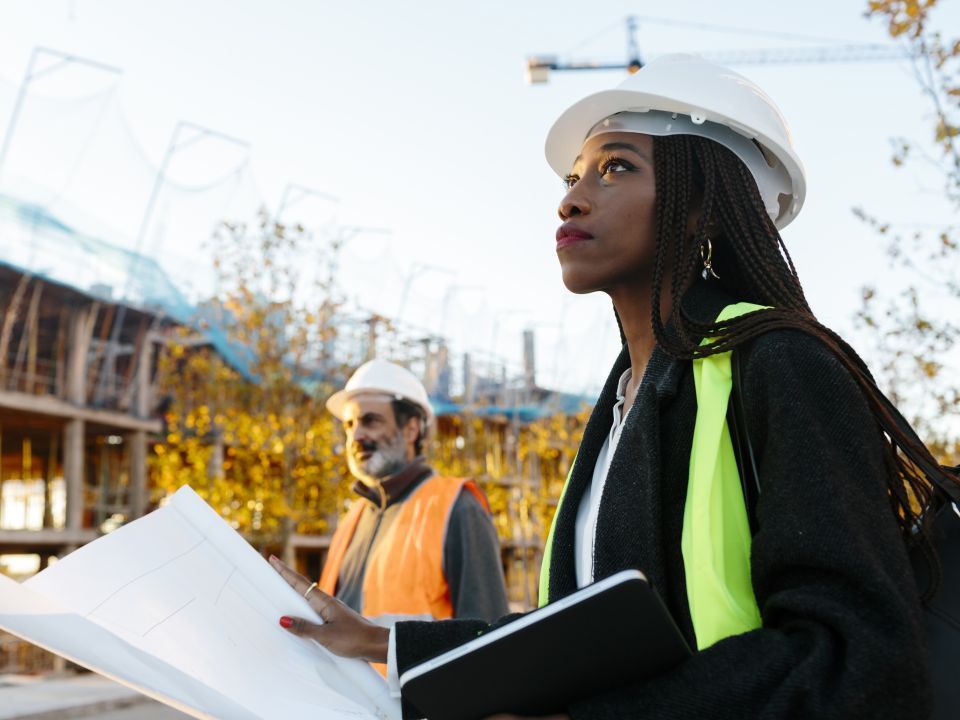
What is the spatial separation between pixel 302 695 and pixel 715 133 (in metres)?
1.17

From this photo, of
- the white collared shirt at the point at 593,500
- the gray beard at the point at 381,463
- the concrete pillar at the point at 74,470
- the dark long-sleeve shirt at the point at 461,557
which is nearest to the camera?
the white collared shirt at the point at 593,500

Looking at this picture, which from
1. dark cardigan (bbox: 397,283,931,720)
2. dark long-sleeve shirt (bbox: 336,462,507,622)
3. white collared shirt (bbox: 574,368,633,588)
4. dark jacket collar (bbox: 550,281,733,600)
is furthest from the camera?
dark long-sleeve shirt (bbox: 336,462,507,622)

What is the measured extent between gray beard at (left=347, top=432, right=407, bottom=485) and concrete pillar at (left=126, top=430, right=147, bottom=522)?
25339 mm

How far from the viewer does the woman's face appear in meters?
1.75

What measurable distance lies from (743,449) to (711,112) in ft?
2.05

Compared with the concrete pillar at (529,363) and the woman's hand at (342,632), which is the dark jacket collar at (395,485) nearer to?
the woman's hand at (342,632)

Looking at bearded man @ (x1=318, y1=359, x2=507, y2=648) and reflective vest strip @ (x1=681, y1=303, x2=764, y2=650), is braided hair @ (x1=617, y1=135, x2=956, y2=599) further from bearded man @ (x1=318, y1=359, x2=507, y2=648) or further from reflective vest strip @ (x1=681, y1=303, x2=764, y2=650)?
bearded man @ (x1=318, y1=359, x2=507, y2=648)

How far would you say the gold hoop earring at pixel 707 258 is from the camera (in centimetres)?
172

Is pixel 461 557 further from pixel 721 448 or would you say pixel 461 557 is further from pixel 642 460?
pixel 721 448

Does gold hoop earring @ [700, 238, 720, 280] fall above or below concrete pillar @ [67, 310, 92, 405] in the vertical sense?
below

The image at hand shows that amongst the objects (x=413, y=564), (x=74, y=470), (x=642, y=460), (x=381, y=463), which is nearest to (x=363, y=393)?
(x=381, y=463)

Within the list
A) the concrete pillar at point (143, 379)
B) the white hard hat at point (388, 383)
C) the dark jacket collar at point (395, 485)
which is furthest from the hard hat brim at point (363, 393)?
the concrete pillar at point (143, 379)

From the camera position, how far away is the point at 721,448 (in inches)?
54.4

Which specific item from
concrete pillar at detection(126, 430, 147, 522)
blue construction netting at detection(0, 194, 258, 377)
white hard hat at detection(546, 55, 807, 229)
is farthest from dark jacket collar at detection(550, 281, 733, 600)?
concrete pillar at detection(126, 430, 147, 522)
